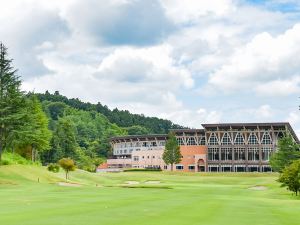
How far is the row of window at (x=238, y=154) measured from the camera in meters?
152

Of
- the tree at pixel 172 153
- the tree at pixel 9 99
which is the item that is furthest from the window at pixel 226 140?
the tree at pixel 9 99

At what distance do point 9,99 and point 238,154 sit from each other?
92421 mm

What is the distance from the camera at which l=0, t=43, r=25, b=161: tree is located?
2955 inches

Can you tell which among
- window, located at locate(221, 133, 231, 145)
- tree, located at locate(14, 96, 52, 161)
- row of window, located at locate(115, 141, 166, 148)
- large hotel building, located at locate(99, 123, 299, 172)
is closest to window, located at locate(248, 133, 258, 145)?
large hotel building, located at locate(99, 123, 299, 172)

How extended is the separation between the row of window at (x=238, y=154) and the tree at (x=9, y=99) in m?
87.9

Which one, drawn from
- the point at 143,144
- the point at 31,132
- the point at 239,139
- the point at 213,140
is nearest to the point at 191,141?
the point at 213,140

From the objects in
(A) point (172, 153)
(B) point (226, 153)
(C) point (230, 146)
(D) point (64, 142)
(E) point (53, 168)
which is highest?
(C) point (230, 146)

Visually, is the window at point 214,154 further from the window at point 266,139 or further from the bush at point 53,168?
the bush at point 53,168

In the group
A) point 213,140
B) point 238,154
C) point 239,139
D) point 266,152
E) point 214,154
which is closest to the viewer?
point 266,152

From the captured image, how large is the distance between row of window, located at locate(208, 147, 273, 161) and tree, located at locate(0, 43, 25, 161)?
289 feet

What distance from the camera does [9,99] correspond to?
75812 millimetres

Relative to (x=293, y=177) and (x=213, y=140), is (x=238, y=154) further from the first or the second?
(x=293, y=177)

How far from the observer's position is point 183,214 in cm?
2303

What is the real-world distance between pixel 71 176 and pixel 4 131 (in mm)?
15545
